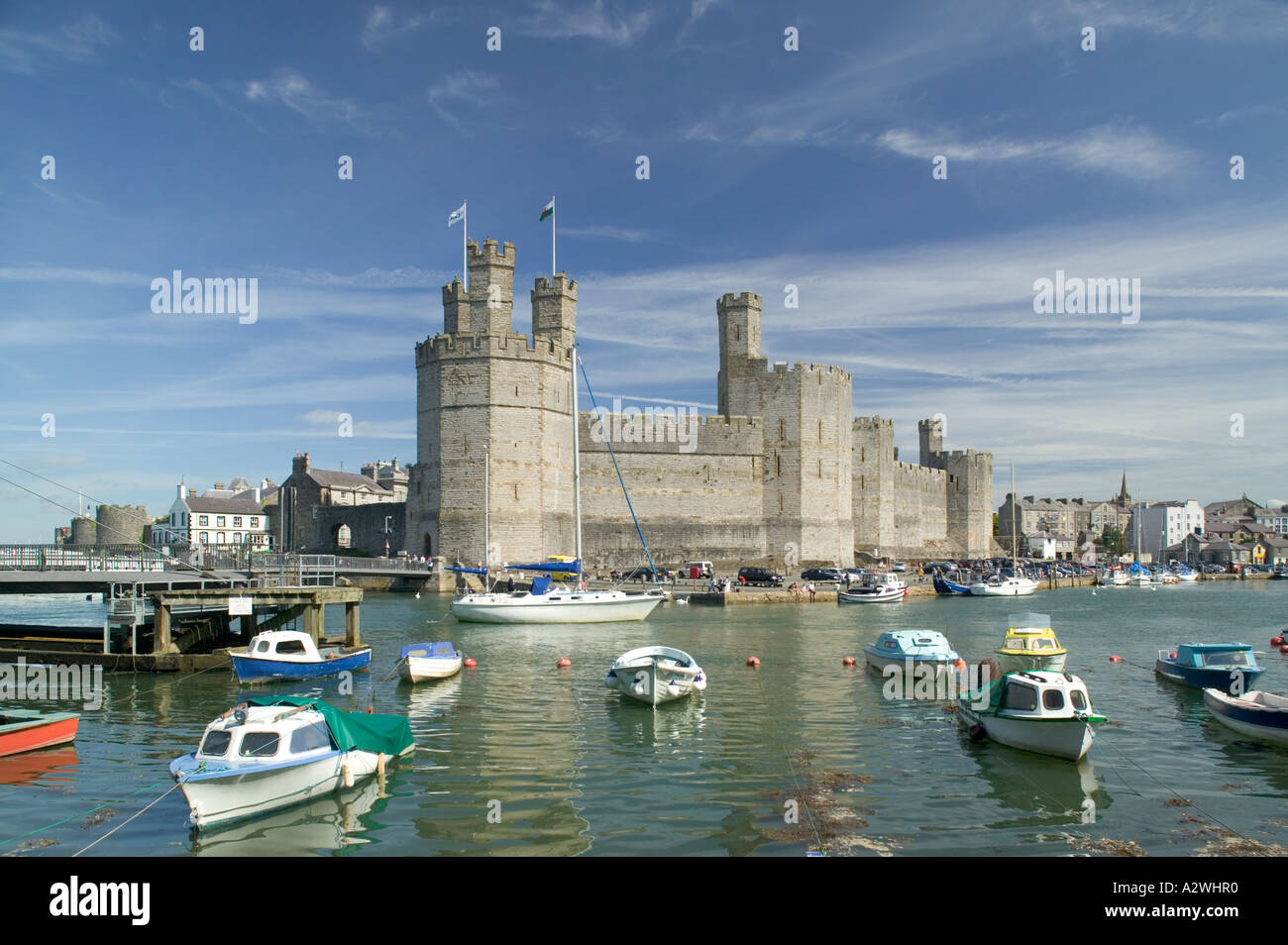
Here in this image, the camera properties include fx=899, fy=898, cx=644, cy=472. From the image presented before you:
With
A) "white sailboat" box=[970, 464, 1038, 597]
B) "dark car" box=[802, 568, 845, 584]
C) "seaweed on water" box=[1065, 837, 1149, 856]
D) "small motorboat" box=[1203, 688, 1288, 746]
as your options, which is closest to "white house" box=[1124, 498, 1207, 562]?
"white sailboat" box=[970, 464, 1038, 597]

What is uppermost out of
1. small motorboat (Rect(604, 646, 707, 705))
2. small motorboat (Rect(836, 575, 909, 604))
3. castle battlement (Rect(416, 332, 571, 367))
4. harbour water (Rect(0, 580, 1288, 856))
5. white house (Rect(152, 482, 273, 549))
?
castle battlement (Rect(416, 332, 571, 367))

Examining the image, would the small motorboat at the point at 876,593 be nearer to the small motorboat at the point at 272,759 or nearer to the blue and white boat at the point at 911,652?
the blue and white boat at the point at 911,652

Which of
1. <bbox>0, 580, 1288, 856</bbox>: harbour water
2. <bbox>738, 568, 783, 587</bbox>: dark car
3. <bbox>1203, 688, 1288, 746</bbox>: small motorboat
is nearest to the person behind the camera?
<bbox>0, 580, 1288, 856</bbox>: harbour water

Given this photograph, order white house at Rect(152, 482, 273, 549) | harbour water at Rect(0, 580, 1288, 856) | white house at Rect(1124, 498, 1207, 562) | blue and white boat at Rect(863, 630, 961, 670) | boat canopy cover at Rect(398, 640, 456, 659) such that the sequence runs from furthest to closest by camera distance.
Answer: white house at Rect(1124, 498, 1207, 562) → white house at Rect(152, 482, 273, 549) → blue and white boat at Rect(863, 630, 961, 670) → boat canopy cover at Rect(398, 640, 456, 659) → harbour water at Rect(0, 580, 1288, 856)

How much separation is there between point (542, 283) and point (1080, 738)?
45.8 metres

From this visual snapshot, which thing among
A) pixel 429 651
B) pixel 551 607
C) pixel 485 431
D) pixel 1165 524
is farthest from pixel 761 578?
pixel 1165 524

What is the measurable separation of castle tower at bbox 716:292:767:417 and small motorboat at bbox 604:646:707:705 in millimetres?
42202

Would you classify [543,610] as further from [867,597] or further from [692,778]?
[692,778]

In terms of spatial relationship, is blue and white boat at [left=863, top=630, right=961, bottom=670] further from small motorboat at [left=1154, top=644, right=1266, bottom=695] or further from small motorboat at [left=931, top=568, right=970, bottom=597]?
small motorboat at [left=931, top=568, right=970, bottom=597]

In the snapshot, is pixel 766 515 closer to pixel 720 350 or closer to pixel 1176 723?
pixel 720 350

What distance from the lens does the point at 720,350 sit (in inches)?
2375

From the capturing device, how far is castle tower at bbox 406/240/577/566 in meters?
48.3

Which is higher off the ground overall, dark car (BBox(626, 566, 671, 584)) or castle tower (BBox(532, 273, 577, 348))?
castle tower (BBox(532, 273, 577, 348))
